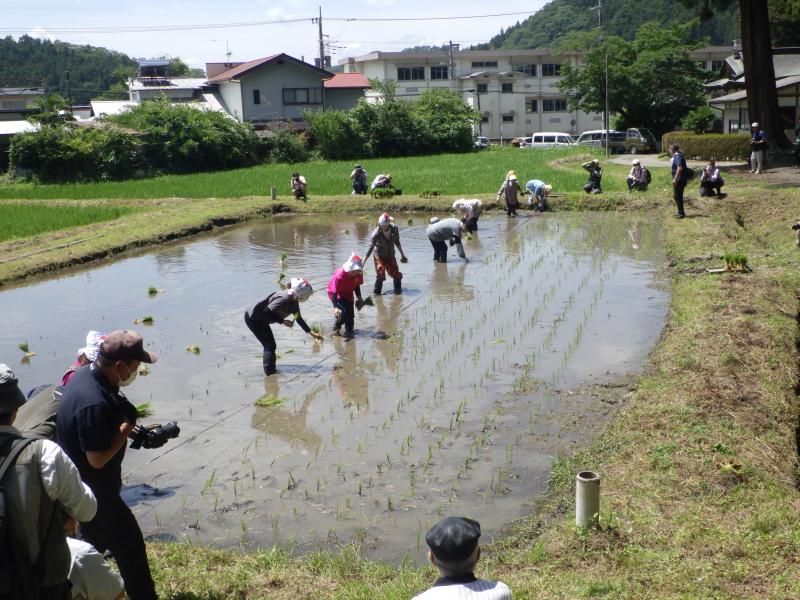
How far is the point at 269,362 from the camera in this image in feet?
31.2

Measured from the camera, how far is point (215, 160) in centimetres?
4141

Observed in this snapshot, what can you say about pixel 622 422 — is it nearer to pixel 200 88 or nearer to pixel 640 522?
pixel 640 522

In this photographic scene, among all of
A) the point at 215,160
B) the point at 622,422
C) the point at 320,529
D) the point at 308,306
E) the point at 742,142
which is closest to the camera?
the point at 320,529

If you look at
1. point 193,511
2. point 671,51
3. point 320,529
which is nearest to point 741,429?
point 320,529

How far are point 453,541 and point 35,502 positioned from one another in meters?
1.71

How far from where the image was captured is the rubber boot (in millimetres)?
9500

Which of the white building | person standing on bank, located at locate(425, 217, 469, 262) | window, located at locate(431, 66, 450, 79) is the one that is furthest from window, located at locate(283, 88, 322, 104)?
person standing on bank, located at locate(425, 217, 469, 262)

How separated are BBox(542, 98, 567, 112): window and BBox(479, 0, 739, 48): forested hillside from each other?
61.0ft

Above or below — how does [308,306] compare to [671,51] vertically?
below

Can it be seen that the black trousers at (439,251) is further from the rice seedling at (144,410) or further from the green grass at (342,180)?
the green grass at (342,180)

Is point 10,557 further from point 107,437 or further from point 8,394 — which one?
point 107,437

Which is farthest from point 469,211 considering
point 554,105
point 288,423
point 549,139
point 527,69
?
point 527,69

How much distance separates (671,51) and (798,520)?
47.9 meters

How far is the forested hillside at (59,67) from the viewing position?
311ft
